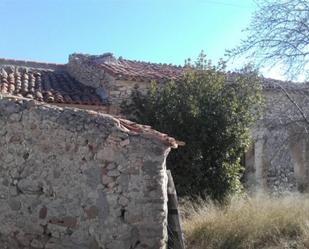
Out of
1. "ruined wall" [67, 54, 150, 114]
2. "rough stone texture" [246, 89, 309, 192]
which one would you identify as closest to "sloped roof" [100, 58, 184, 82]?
"ruined wall" [67, 54, 150, 114]

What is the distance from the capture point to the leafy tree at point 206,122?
40.9ft

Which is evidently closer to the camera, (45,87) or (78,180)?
(78,180)

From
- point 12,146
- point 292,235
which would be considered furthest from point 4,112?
point 292,235

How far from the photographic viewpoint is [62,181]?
7246mm

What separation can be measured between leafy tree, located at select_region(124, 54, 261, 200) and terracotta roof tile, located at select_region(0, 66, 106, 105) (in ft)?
5.81

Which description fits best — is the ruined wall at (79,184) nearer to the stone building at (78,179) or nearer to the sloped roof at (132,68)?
the stone building at (78,179)

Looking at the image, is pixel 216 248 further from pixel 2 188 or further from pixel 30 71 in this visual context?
pixel 30 71

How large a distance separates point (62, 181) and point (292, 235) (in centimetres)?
378

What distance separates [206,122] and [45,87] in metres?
4.83

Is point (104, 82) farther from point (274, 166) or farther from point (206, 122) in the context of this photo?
point (274, 166)

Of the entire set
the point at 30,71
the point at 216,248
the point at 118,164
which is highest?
the point at 30,71

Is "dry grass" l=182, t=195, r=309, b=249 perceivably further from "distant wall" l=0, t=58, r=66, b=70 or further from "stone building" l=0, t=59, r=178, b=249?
"distant wall" l=0, t=58, r=66, b=70

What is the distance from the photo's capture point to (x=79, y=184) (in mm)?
7203

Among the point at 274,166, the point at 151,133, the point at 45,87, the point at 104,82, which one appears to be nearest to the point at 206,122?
the point at 104,82
